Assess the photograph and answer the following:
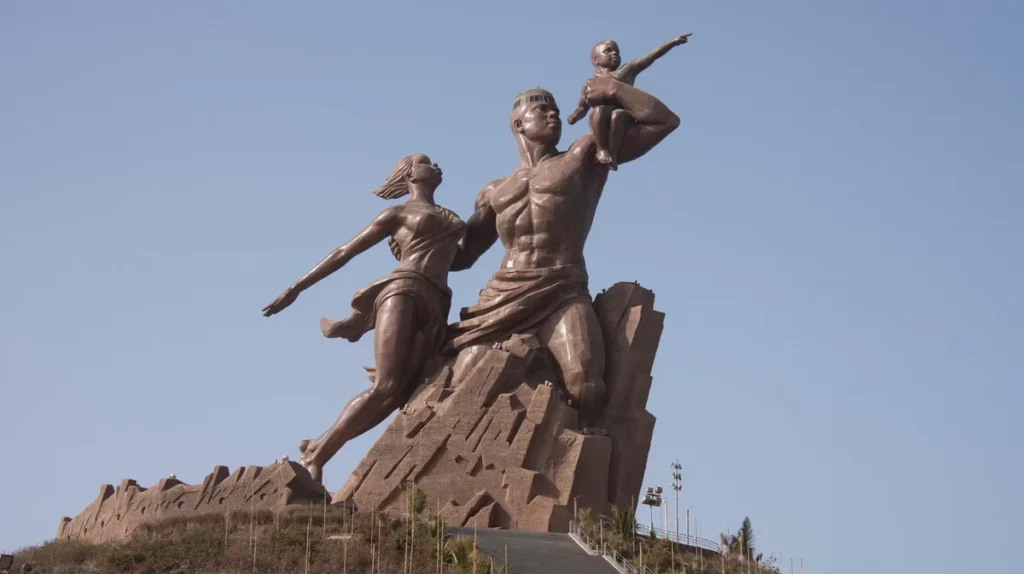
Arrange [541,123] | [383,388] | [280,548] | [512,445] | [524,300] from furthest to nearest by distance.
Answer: [541,123]
[383,388]
[524,300]
[512,445]
[280,548]

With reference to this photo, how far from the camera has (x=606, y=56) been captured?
28938 mm

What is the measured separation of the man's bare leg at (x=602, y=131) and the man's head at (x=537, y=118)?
965 mm

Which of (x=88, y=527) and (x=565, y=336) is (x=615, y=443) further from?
(x=88, y=527)

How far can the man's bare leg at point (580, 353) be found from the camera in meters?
27.0

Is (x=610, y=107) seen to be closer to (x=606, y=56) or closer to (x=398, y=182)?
(x=606, y=56)

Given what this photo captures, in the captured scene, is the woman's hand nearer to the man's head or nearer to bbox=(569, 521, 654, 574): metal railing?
the man's head

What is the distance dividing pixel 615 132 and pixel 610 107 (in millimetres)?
455

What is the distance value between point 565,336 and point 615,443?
1765mm

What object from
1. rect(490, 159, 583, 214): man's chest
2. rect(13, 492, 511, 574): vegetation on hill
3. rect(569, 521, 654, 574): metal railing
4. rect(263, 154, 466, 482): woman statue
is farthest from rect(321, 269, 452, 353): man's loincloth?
rect(569, 521, 654, 574): metal railing

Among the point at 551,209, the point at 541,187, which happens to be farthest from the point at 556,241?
the point at 541,187

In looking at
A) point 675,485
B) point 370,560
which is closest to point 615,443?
point 675,485

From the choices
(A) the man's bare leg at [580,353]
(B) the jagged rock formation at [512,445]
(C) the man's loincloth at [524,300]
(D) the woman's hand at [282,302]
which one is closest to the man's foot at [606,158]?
(C) the man's loincloth at [524,300]

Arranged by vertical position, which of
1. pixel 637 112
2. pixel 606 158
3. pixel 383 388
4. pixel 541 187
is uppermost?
pixel 637 112

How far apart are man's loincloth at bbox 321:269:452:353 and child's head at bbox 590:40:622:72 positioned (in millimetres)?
4342
